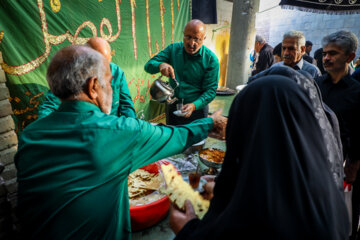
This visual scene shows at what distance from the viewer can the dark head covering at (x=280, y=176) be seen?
0.68 meters

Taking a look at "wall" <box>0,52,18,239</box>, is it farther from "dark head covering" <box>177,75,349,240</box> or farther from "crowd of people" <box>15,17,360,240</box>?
"dark head covering" <box>177,75,349,240</box>

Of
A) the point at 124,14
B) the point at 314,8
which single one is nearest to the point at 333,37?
the point at 124,14

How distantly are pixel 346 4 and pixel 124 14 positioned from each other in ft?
18.7

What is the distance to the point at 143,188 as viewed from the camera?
5.55 ft

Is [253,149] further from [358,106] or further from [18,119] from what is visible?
[18,119]

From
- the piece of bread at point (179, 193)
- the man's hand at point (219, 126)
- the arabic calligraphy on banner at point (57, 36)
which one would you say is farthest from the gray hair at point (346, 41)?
the arabic calligraphy on banner at point (57, 36)

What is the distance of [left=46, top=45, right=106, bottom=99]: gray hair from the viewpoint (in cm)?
108

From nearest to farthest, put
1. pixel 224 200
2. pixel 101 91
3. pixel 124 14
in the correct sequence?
pixel 224 200 < pixel 101 91 < pixel 124 14

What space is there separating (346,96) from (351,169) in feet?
2.57

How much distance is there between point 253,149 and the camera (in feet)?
2.39

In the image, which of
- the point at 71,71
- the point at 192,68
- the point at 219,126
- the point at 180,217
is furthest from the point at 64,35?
the point at 180,217

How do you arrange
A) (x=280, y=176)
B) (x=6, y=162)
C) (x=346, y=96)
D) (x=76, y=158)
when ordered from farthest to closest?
(x=346, y=96) → (x=6, y=162) → (x=76, y=158) → (x=280, y=176)

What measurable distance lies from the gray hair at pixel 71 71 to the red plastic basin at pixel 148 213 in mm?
834

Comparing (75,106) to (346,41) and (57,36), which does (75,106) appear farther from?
(346,41)
